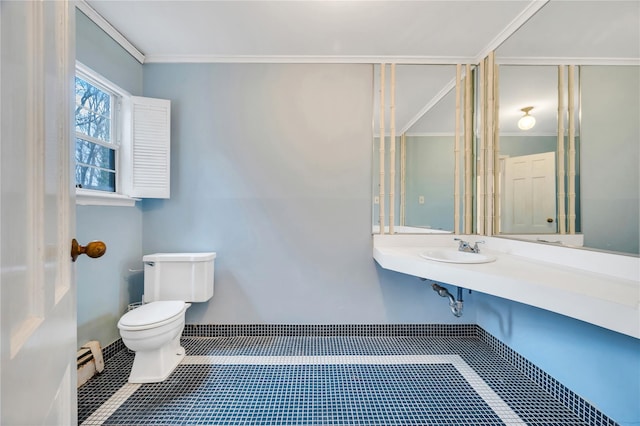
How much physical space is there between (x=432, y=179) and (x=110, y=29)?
265cm

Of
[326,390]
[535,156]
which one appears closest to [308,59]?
[535,156]

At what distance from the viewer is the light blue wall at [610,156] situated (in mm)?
1209

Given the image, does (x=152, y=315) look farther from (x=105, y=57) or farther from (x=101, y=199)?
(x=105, y=57)

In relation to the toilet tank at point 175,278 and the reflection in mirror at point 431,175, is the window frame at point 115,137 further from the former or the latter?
the reflection in mirror at point 431,175

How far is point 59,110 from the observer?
558 millimetres

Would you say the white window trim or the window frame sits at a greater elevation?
the window frame

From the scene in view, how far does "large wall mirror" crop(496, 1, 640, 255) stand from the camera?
4.05 ft

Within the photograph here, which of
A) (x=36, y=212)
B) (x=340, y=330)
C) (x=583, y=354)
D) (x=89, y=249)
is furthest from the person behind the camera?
(x=340, y=330)

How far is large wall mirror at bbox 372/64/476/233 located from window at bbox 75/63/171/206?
175 centimetres

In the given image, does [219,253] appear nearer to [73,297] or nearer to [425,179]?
[73,297]

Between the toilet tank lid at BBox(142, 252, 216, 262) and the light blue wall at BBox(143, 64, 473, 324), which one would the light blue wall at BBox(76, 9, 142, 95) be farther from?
the toilet tank lid at BBox(142, 252, 216, 262)

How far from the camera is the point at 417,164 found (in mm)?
2287

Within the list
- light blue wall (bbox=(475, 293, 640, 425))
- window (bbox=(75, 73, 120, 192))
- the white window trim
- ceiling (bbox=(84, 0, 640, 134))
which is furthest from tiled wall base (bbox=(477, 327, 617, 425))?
window (bbox=(75, 73, 120, 192))

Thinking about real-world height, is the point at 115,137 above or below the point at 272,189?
above
